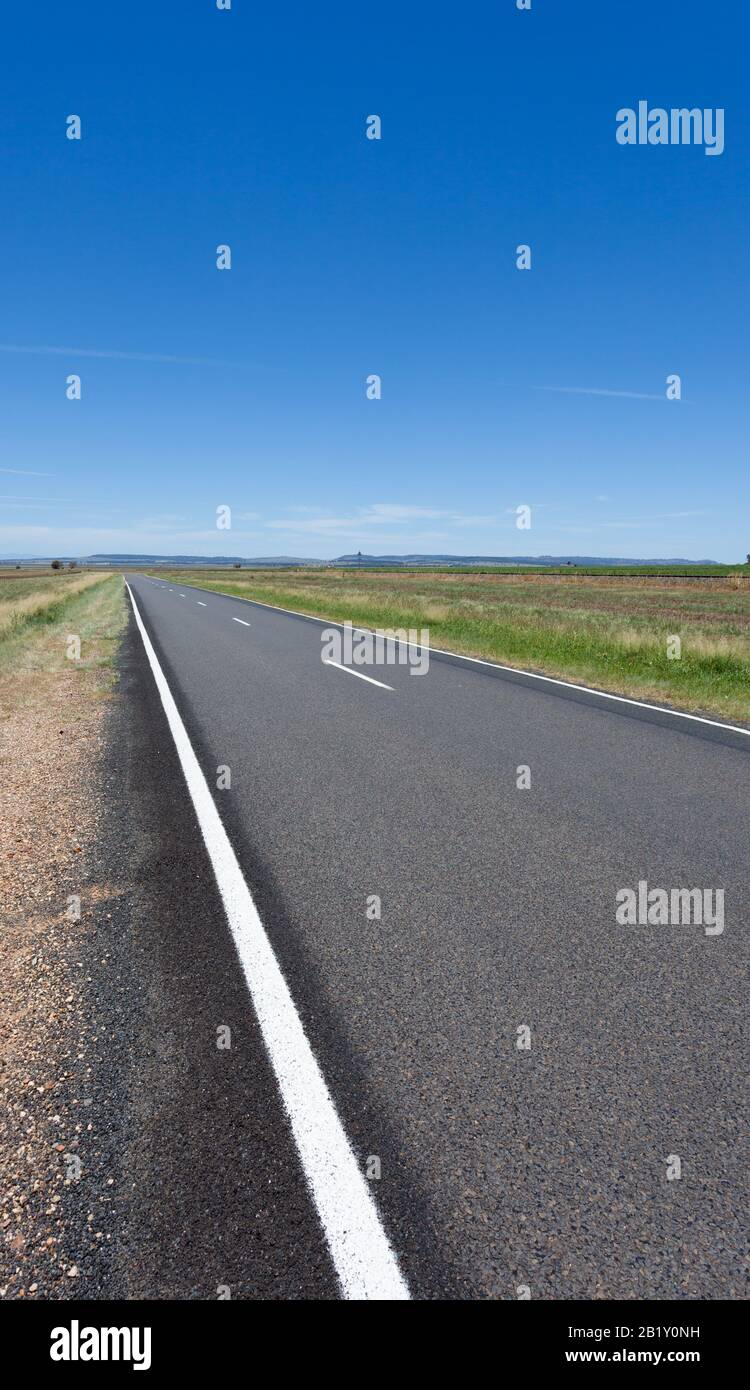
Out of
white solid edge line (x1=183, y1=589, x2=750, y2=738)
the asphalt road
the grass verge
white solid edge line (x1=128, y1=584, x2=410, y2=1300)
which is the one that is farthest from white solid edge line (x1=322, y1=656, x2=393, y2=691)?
white solid edge line (x1=128, y1=584, x2=410, y2=1300)

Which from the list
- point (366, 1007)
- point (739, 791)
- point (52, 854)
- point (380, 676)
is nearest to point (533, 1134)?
point (366, 1007)

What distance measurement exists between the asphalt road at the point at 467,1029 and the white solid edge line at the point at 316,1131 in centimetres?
4

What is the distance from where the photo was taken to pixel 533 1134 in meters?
2.40

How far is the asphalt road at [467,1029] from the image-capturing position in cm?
203

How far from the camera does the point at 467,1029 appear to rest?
2936mm

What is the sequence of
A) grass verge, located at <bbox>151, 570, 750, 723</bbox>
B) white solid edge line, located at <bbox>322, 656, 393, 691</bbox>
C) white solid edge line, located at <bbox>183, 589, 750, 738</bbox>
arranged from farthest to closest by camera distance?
1. grass verge, located at <bbox>151, 570, 750, 723</bbox>
2. white solid edge line, located at <bbox>322, 656, 393, 691</bbox>
3. white solid edge line, located at <bbox>183, 589, 750, 738</bbox>

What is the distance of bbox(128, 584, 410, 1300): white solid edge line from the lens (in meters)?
1.95

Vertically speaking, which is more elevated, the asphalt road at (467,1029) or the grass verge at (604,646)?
the grass verge at (604,646)

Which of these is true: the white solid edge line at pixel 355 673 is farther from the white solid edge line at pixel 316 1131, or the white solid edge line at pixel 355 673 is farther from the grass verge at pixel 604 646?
the white solid edge line at pixel 316 1131

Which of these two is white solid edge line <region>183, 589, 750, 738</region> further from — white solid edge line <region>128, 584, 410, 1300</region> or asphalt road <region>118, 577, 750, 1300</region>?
white solid edge line <region>128, 584, 410, 1300</region>

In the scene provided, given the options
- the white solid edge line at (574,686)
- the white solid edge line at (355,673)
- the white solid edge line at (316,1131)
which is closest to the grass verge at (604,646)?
the white solid edge line at (574,686)

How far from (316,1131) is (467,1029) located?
0.76m

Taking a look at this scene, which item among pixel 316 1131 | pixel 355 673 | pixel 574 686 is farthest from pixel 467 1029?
pixel 355 673

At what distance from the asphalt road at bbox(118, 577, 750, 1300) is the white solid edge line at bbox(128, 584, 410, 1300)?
0.13 ft
